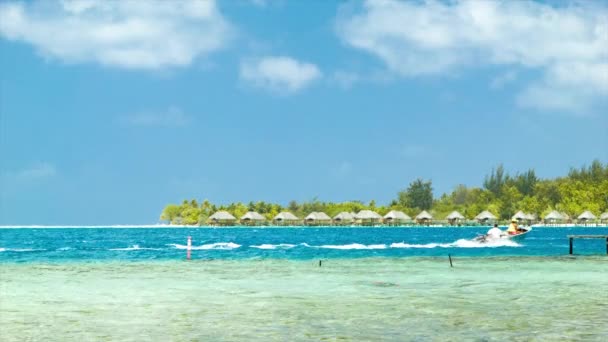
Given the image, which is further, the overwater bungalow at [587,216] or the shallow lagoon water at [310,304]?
the overwater bungalow at [587,216]

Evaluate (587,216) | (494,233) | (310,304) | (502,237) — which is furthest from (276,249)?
(587,216)

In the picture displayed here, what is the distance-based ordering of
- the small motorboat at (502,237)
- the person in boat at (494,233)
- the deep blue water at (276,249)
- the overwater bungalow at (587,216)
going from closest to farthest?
the deep blue water at (276,249)
the person in boat at (494,233)
the small motorboat at (502,237)
the overwater bungalow at (587,216)

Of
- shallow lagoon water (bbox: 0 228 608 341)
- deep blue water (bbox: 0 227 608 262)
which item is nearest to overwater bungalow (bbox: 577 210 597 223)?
deep blue water (bbox: 0 227 608 262)

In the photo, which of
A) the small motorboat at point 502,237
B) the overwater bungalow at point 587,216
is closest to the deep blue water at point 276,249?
the small motorboat at point 502,237

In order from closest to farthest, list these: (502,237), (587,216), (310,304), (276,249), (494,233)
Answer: (310,304)
(276,249)
(494,233)
(502,237)
(587,216)

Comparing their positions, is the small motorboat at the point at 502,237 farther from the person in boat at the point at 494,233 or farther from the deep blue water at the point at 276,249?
the deep blue water at the point at 276,249

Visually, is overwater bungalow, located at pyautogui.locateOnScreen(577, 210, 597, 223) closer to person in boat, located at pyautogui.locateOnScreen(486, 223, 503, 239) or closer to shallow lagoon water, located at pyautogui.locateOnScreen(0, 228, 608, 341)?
person in boat, located at pyautogui.locateOnScreen(486, 223, 503, 239)

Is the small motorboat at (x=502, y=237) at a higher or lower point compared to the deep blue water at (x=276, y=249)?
higher

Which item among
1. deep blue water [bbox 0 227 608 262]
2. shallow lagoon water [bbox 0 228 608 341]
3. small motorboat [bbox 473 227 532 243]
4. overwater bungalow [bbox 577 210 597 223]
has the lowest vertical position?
shallow lagoon water [bbox 0 228 608 341]

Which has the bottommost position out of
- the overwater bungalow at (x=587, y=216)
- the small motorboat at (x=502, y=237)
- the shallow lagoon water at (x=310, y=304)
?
the shallow lagoon water at (x=310, y=304)

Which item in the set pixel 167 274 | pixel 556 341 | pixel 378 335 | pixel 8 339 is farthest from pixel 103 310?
pixel 167 274

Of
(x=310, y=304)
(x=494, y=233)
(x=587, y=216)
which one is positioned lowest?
(x=310, y=304)

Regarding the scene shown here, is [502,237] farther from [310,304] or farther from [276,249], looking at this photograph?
[310,304]

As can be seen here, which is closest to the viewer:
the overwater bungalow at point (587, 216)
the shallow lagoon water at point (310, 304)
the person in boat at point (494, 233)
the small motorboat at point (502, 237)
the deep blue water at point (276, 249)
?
the shallow lagoon water at point (310, 304)
